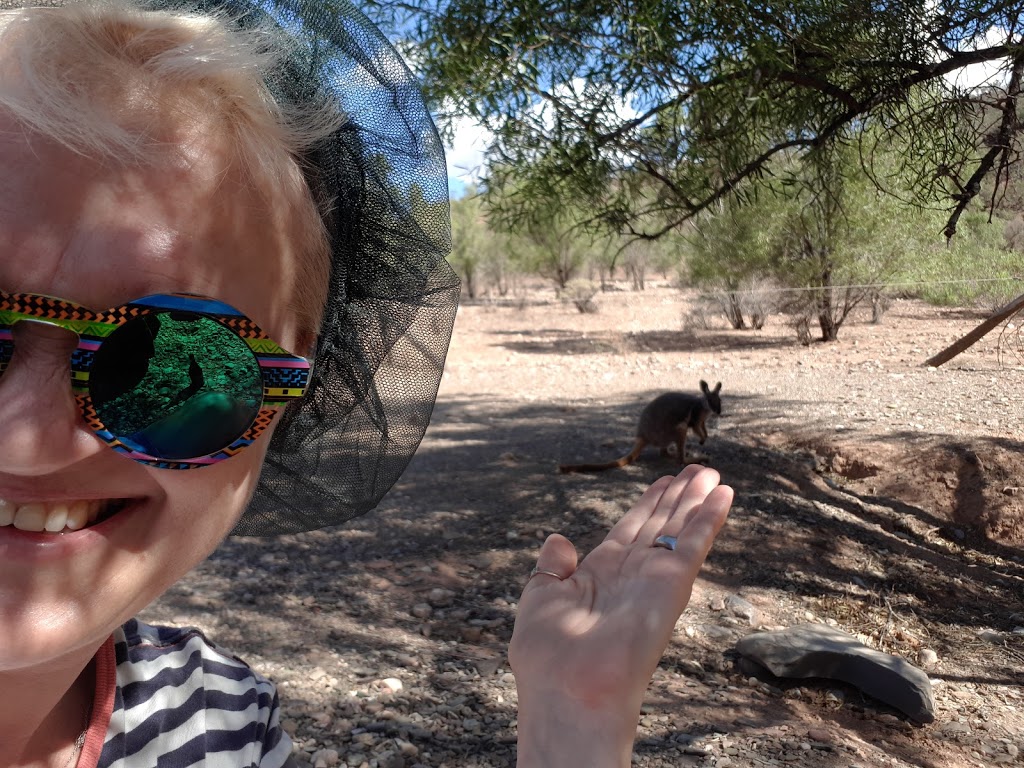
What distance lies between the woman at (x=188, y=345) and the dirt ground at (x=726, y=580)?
5.54 ft

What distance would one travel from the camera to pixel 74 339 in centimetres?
76

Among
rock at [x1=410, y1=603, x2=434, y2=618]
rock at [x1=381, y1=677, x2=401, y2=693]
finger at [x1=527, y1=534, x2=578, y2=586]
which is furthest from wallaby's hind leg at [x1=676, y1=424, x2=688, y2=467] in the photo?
finger at [x1=527, y1=534, x2=578, y2=586]

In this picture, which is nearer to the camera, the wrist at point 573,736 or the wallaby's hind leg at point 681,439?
the wrist at point 573,736

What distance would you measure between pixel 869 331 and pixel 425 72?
12.3 m

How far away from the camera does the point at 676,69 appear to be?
3574mm

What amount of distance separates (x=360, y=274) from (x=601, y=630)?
2.17 feet

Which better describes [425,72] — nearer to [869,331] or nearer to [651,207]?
[651,207]

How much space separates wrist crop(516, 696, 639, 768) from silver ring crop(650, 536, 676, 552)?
0.27 metres

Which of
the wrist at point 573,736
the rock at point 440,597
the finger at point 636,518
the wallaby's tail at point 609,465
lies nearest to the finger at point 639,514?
the finger at point 636,518

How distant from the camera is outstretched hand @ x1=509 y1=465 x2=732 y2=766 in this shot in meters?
0.93

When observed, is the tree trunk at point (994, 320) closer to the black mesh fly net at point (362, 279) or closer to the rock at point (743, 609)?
the rock at point (743, 609)

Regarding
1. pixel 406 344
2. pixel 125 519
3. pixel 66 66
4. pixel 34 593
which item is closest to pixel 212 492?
pixel 125 519

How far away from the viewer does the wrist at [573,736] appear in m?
0.90

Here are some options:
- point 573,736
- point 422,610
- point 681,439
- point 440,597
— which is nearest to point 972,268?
point 681,439
